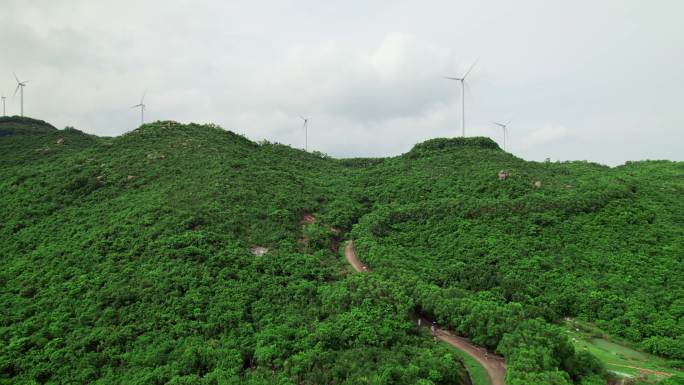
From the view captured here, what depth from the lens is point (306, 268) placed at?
37.3m

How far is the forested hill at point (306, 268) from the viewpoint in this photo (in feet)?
84.1

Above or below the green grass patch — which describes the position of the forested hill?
above

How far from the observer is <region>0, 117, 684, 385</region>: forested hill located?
25625 millimetres

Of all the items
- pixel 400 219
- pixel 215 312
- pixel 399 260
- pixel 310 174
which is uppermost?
pixel 310 174

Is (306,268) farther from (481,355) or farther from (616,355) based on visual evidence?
(616,355)

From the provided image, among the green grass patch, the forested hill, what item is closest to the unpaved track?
the forested hill

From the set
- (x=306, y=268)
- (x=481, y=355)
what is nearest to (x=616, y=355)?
(x=481, y=355)

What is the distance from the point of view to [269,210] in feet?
159

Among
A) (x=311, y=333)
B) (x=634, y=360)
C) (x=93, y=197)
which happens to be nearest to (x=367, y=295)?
(x=311, y=333)

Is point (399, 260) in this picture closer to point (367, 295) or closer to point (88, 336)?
point (367, 295)

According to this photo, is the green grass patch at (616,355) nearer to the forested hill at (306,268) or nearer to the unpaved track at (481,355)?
the forested hill at (306,268)

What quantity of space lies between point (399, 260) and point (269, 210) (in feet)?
59.2

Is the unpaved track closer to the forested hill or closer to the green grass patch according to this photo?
the forested hill

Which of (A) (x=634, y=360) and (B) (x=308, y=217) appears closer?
(A) (x=634, y=360)
